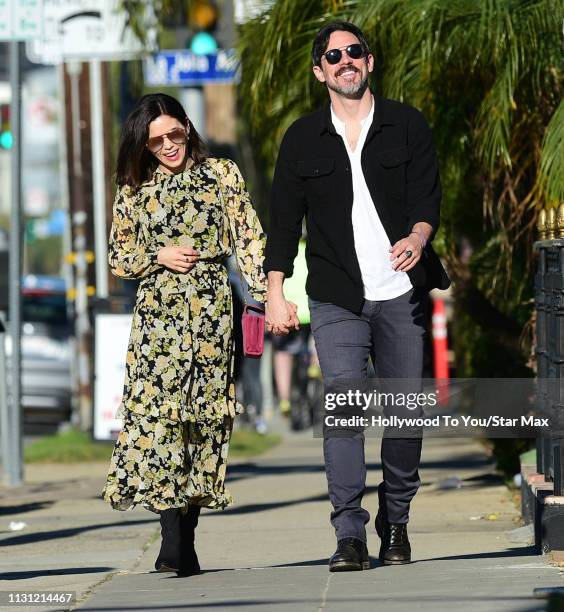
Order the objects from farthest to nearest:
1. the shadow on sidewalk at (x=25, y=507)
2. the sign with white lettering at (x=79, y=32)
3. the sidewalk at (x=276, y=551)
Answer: the sign with white lettering at (x=79, y=32) < the shadow on sidewalk at (x=25, y=507) < the sidewalk at (x=276, y=551)

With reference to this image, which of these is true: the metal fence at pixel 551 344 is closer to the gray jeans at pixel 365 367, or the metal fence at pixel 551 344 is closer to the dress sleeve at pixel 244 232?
the gray jeans at pixel 365 367

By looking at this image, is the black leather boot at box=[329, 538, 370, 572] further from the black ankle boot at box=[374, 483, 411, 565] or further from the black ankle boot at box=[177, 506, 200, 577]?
the black ankle boot at box=[177, 506, 200, 577]

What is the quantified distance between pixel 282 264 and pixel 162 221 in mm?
484

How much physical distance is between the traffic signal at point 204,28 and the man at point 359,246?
6.24m

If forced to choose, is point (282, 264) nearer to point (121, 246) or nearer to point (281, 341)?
point (121, 246)

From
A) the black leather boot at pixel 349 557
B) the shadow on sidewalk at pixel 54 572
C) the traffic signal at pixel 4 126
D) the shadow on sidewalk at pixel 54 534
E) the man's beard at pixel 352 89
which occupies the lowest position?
the shadow on sidewalk at pixel 54 534

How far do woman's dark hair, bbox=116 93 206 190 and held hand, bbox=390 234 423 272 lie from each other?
0.96m

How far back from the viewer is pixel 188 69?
12383 millimetres

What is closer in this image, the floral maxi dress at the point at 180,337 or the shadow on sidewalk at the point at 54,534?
the floral maxi dress at the point at 180,337

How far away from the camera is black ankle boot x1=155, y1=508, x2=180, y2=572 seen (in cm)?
605

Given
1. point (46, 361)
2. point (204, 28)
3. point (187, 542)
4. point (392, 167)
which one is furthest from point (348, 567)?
point (46, 361)

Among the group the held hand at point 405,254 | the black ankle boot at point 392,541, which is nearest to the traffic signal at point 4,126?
the black ankle boot at point 392,541

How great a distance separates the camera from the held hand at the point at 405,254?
18.5 ft

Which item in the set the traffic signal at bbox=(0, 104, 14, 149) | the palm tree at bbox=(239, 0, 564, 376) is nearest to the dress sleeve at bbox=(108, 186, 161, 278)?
the palm tree at bbox=(239, 0, 564, 376)
